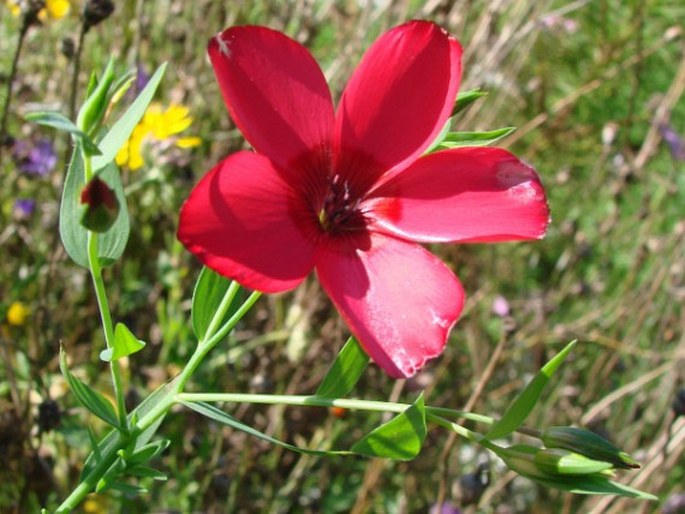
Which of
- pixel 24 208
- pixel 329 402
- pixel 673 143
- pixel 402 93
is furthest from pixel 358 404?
pixel 673 143

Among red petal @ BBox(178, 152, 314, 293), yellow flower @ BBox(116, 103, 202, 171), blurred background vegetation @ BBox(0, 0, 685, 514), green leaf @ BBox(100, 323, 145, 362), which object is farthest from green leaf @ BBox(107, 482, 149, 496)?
yellow flower @ BBox(116, 103, 202, 171)

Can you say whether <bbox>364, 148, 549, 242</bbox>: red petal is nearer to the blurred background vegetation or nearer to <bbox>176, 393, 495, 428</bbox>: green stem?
<bbox>176, 393, 495, 428</bbox>: green stem

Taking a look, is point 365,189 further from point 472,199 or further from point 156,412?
point 156,412

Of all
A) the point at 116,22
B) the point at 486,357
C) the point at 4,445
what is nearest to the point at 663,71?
the point at 486,357

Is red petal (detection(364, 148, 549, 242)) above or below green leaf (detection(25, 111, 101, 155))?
below

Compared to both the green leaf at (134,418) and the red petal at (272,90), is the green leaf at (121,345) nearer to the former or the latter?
the green leaf at (134,418)

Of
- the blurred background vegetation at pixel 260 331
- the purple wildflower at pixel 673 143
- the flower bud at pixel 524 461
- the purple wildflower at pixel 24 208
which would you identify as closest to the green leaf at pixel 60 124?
the flower bud at pixel 524 461

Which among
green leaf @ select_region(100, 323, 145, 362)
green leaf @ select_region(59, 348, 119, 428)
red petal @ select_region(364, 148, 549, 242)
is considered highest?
red petal @ select_region(364, 148, 549, 242)

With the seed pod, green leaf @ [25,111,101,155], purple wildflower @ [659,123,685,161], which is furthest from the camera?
purple wildflower @ [659,123,685,161]
